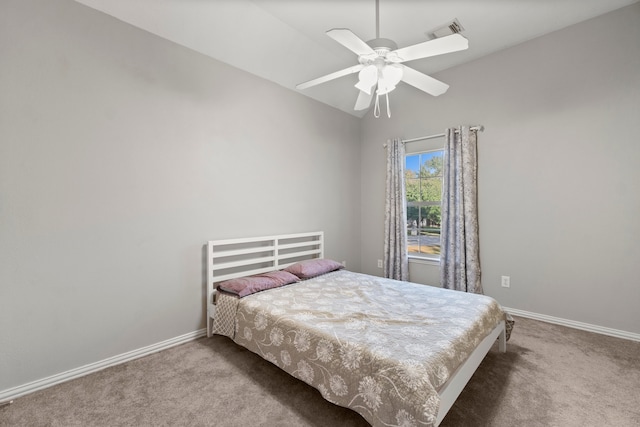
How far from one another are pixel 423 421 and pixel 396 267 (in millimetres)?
2931

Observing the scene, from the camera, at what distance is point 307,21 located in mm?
2746

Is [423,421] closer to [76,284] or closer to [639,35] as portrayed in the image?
[76,284]

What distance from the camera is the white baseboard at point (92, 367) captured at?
1786 millimetres

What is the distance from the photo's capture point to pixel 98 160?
2.12m

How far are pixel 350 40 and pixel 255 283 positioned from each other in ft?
6.71

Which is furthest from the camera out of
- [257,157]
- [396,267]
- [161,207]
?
[396,267]

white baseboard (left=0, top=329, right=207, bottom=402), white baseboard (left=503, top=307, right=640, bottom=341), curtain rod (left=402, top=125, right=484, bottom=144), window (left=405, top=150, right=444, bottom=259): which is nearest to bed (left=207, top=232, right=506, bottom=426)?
white baseboard (left=0, top=329, right=207, bottom=402)

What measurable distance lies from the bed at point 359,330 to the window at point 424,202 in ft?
4.74

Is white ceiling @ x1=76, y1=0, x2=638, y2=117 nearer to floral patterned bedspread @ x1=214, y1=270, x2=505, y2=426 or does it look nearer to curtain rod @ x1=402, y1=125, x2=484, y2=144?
curtain rod @ x1=402, y1=125, x2=484, y2=144

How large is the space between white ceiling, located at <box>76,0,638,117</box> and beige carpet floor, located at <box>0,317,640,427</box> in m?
2.76

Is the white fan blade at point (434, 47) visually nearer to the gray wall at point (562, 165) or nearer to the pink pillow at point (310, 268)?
the gray wall at point (562, 165)

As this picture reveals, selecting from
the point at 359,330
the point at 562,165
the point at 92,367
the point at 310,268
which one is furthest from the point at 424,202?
the point at 92,367

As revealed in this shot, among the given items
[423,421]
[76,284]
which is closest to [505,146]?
[423,421]

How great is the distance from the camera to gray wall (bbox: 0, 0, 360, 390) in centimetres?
183
